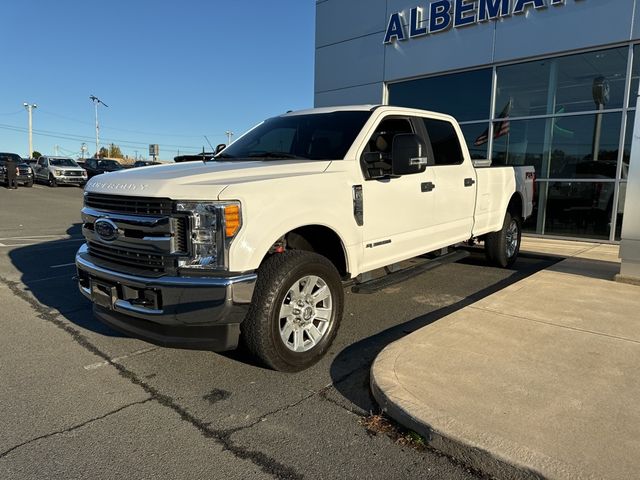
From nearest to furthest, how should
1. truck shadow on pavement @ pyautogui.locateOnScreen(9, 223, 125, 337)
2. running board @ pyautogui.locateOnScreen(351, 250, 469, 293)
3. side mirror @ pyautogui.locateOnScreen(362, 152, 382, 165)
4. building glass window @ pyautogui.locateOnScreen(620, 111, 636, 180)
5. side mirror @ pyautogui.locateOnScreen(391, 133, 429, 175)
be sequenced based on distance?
side mirror @ pyautogui.locateOnScreen(391, 133, 429, 175), side mirror @ pyautogui.locateOnScreen(362, 152, 382, 165), running board @ pyautogui.locateOnScreen(351, 250, 469, 293), truck shadow on pavement @ pyautogui.locateOnScreen(9, 223, 125, 337), building glass window @ pyautogui.locateOnScreen(620, 111, 636, 180)

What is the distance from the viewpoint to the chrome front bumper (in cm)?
311

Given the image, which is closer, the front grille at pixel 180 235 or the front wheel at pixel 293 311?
the front grille at pixel 180 235

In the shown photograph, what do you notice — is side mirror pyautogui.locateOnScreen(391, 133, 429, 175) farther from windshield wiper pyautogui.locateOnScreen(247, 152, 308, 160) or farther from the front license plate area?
the front license plate area

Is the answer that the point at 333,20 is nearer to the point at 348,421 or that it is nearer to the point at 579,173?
the point at 579,173

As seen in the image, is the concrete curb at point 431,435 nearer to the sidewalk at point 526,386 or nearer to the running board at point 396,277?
the sidewalk at point 526,386

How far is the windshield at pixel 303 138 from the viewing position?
14.9 feet

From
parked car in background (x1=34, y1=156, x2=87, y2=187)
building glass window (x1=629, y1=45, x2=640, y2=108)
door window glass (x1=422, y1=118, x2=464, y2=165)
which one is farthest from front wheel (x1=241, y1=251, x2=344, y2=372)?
parked car in background (x1=34, y1=156, x2=87, y2=187)

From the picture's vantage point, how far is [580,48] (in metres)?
9.86

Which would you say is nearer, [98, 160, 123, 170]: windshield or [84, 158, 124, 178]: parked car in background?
[84, 158, 124, 178]: parked car in background

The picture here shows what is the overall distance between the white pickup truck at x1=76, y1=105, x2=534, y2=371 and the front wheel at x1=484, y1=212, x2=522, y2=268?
7.67 feet

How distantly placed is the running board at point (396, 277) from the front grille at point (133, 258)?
1.77 meters

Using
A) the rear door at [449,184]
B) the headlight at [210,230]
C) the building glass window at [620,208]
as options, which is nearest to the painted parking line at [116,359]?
the headlight at [210,230]

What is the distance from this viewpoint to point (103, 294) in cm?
358

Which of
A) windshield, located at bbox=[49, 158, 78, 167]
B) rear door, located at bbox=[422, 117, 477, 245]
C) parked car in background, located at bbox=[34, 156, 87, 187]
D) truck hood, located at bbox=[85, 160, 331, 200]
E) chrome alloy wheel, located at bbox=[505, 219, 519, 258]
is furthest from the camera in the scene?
windshield, located at bbox=[49, 158, 78, 167]
